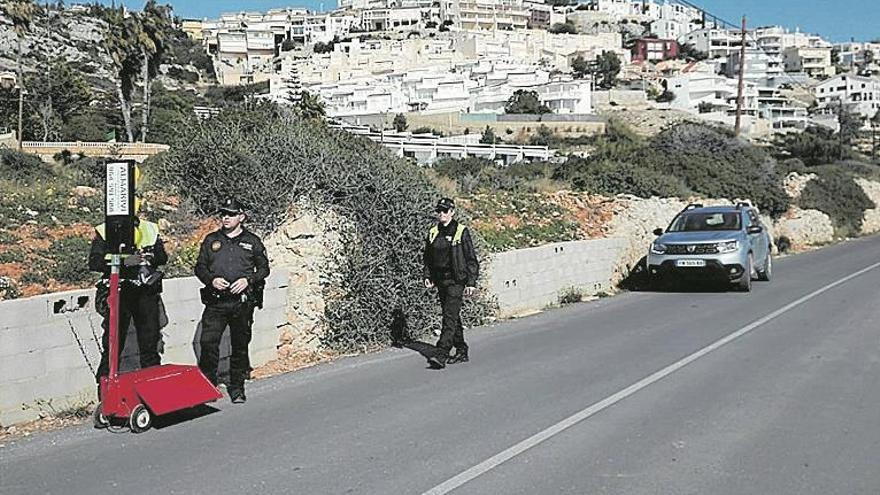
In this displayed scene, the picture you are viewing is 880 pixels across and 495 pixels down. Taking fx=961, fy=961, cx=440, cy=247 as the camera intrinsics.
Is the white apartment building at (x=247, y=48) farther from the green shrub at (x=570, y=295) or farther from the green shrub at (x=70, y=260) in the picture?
the green shrub at (x=70, y=260)

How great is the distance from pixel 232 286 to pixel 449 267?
2854 millimetres

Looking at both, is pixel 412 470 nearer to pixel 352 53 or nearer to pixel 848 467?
pixel 848 467

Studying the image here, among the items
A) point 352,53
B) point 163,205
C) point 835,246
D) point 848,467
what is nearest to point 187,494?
point 848,467

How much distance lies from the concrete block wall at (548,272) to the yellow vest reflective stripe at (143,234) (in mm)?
7785

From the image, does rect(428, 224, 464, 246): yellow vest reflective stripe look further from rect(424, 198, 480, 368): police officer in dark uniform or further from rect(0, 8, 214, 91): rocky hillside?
rect(0, 8, 214, 91): rocky hillside

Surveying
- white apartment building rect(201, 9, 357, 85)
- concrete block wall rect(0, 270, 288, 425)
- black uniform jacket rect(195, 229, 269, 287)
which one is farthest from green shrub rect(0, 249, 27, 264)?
white apartment building rect(201, 9, 357, 85)

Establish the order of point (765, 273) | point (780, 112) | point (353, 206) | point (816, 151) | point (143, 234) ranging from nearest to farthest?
point (143, 234)
point (353, 206)
point (765, 273)
point (816, 151)
point (780, 112)

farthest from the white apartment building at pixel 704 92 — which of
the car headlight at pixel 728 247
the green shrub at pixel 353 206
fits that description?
the green shrub at pixel 353 206

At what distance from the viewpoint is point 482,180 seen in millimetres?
33594

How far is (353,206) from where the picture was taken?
12.8 metres

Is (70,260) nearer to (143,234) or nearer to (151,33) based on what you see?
(143,234)

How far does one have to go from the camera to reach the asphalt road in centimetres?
634

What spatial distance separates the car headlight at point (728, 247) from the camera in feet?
62.4

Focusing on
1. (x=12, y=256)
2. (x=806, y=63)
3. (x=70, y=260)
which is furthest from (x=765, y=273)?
(x=806, y=63)
